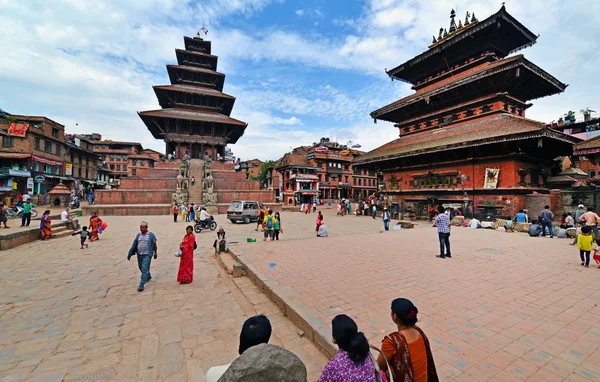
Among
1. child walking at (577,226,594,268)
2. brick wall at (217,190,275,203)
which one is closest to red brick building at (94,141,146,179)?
brick wall at (217,190,275,203)

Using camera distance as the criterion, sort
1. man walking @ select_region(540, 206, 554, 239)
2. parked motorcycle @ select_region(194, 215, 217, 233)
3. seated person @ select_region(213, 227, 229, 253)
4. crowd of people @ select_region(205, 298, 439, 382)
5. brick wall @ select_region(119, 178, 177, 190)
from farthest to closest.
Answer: brick wall @ select_region(119, 178, 177, 190) → parked motorcycle @ select_region(194, 215, 217, 233) → man walking @ select_region(540, 206, 554, 239) → seated person @ select_region(213, 227, 229, 253) → crowd of people @ select_region(205, 298, 439, 382)

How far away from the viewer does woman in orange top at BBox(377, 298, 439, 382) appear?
1888 millimetres

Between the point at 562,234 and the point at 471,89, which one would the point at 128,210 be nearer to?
the point at 562,234

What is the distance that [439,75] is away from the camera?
77.7 feet

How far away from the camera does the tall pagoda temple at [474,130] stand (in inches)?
615

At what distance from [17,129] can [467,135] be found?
46000 millimetres

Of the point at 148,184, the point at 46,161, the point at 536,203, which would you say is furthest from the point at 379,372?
the point at 46,161

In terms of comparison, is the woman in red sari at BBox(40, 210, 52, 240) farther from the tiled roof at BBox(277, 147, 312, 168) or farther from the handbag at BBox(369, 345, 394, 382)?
the tiled roof at BBox(277, 147, 312, 168)

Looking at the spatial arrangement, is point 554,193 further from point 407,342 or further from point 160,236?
point 160,236

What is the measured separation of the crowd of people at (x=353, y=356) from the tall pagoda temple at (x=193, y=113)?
33.9 m

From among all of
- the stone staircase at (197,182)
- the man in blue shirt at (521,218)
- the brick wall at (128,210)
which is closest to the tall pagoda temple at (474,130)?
the man in blue shirt at (521,218)

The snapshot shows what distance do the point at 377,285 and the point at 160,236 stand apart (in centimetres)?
1076

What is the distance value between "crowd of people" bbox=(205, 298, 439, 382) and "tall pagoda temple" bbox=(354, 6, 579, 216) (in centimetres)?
1645

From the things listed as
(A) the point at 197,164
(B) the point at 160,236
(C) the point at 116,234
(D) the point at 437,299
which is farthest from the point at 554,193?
(A) the point at 197,164
